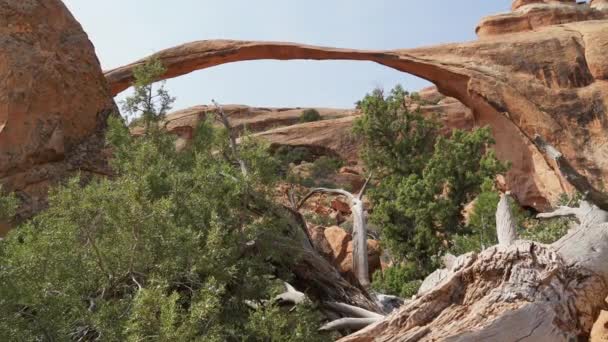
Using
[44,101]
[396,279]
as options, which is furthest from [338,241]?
[44,101]

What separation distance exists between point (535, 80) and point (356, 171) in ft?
32.9

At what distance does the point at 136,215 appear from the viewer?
4.26m

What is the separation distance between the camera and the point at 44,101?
27.9 ft

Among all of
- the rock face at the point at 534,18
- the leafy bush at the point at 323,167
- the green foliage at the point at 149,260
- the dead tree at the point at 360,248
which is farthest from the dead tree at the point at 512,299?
the leafy bush at the point at 323,167

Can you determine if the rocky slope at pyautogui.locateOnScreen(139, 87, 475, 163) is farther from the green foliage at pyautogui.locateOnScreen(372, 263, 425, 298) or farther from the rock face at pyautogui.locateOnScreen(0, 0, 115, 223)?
the rock face at pyautogui.locateOnScreen(0, 0, 115, 223)

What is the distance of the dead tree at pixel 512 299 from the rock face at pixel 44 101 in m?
5.84

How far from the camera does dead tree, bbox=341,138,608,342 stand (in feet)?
10.4

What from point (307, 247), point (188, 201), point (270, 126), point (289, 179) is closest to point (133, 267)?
point (188, 201)

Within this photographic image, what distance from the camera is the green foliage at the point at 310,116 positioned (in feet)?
92.1

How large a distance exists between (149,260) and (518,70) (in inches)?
449

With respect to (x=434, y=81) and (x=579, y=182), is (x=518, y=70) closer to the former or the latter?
(x=434, y=81)

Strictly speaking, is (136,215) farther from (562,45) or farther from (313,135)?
(313,135)

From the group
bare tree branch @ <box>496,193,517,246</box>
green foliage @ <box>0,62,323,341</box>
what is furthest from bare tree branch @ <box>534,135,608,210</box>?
green foliage @ <box>0,62,323,341</box>

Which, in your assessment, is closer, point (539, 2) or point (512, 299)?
point (512, 299)
